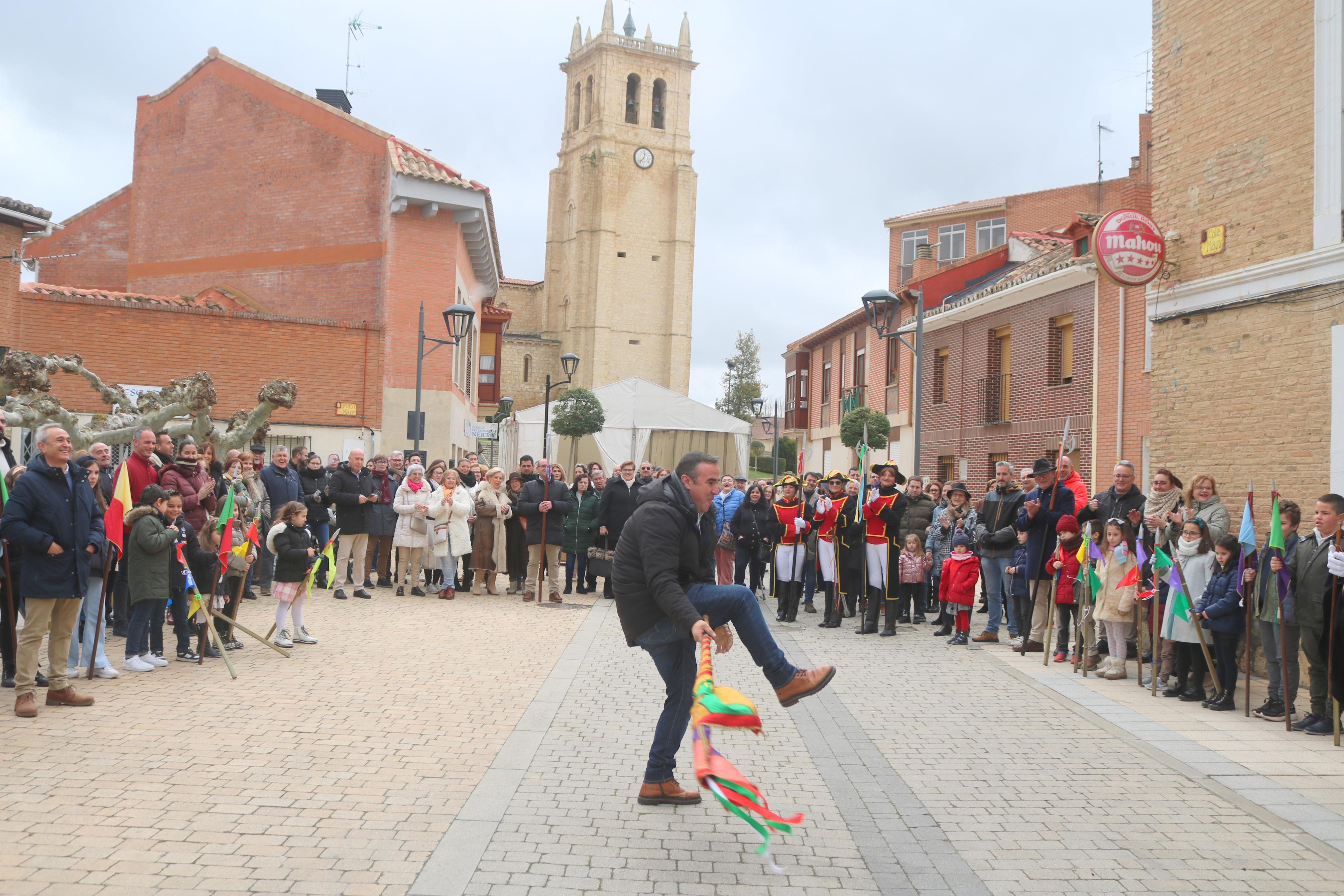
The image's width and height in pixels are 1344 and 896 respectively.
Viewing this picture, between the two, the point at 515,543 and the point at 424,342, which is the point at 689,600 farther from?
the point at 424,342

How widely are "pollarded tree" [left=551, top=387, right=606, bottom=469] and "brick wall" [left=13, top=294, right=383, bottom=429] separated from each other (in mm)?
15118

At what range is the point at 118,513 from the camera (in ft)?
26.7

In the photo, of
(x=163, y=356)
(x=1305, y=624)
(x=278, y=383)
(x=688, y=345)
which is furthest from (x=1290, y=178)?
(x=688, y=345)

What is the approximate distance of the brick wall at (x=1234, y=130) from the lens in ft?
32.6

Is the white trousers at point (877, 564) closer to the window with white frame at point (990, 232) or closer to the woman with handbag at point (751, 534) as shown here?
the woman with handbag at point (751, 534)

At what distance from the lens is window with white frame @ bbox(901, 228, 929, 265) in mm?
39781

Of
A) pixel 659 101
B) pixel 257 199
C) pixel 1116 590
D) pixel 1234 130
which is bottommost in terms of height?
pixel 1116 590

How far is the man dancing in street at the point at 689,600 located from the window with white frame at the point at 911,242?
35.9 meters

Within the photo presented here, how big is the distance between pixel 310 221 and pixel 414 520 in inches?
559

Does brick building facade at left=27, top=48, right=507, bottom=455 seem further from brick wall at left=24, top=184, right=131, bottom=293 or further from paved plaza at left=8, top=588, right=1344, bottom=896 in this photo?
paved plaza at left=8, top=588, right=1344, bottom=896

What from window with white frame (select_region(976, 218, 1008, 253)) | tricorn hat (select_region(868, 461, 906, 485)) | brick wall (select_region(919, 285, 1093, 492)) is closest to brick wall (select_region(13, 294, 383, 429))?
brick wall (select_region(919, 285, 1093, 492))

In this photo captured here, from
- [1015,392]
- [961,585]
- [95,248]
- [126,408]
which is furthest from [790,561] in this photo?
[95,248]

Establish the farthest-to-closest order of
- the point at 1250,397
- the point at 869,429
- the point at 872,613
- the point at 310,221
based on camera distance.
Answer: the point at 869,429 < the point at 310,221 < the point at 872,613 < the point at 1250,397

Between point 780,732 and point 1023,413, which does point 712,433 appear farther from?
point 780,732
